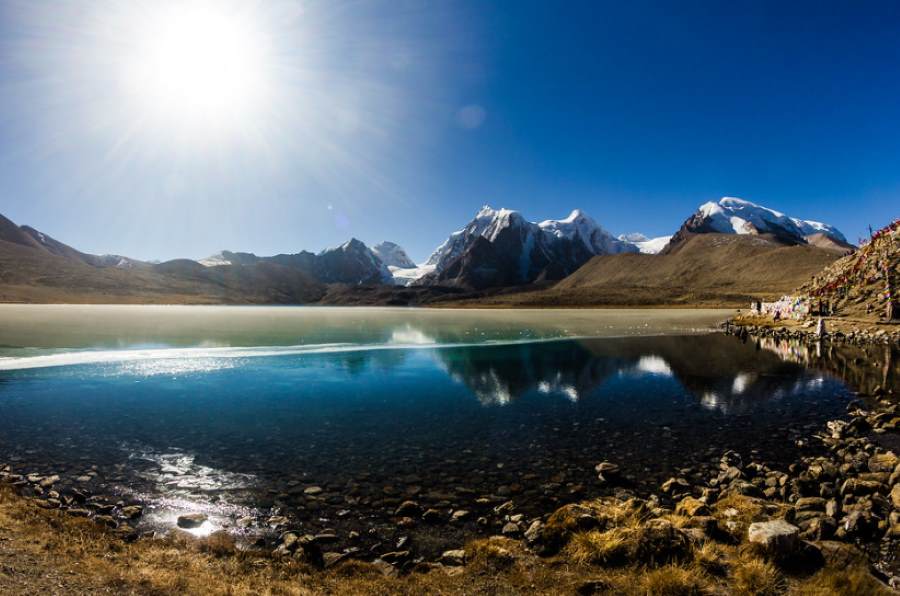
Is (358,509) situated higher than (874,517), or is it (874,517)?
(874,517)

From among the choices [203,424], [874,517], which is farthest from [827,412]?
[203,424]

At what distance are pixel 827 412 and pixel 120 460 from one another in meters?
34.5

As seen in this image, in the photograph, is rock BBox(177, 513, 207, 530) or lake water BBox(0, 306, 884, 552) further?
lake water BBox(0, 306, 884, 552)

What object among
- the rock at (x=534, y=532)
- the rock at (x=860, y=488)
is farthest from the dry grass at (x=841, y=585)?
the rock at (x=860, y=488)

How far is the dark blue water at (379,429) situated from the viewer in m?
15.7

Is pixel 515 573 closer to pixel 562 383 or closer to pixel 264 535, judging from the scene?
pixel 264 535

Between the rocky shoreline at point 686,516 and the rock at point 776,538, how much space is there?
2 cm

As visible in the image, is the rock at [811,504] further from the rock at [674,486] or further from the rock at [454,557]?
the rock at [454,557]

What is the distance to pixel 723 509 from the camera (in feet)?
41.9

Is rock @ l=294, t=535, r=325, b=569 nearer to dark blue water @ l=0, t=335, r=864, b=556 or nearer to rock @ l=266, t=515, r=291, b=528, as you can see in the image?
dark blue water @ l=0, t=335, r=864, b=556

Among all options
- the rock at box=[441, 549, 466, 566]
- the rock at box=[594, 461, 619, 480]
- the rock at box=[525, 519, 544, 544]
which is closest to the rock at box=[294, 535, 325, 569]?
the rock at box=[441, 549, 466, 566]

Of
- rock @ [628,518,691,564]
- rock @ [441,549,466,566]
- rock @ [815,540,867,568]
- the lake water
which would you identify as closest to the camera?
rock @ [815,540,867,568]

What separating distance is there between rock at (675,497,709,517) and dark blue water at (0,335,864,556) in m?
2.78

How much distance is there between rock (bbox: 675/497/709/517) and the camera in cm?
1239
